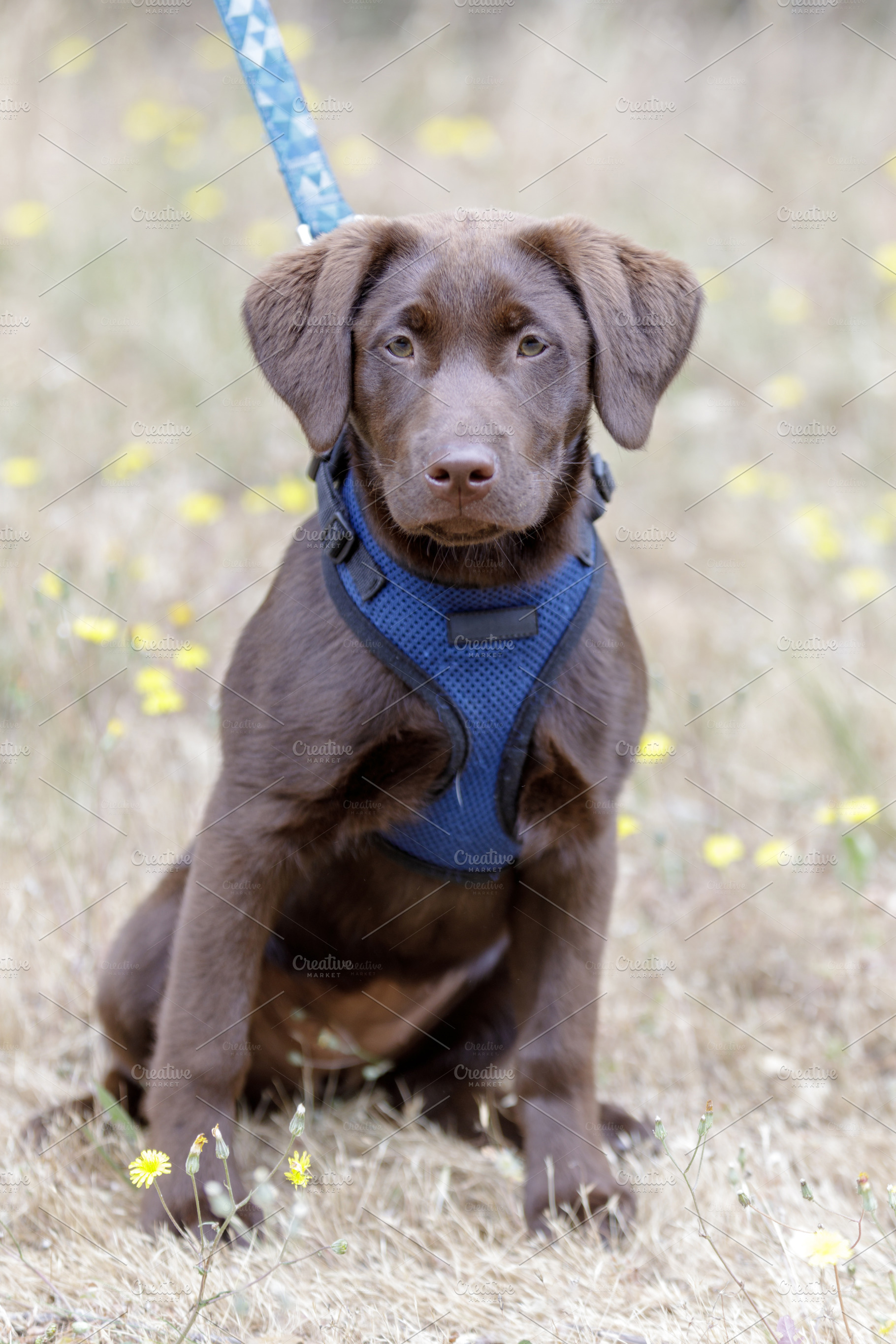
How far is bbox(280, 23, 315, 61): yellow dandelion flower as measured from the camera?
19.5ft

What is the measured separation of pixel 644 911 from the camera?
3.22 meters

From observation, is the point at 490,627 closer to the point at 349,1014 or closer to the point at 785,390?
the point at 349,1014

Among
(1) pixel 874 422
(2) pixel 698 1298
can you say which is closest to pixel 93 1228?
(2) pixel 698 1298

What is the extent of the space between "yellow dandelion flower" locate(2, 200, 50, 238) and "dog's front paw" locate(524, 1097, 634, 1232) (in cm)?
414

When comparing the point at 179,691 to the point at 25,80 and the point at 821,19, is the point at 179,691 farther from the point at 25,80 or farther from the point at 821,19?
the point at 821,19

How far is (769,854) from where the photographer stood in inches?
118

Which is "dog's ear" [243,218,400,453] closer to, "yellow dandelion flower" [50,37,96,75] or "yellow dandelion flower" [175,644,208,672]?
"yellow dandelion flower" [175,644,208,672]

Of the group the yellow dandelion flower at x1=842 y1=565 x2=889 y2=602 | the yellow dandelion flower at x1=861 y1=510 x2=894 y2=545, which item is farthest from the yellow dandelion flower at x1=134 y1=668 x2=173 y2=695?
the yellow dandelion flower at x1=861 y1=510 x2=894 y2=545

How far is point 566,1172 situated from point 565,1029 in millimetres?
234

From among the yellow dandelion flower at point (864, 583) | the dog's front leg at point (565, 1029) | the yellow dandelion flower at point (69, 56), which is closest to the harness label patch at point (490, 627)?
the dog's front leg at point (565, 1029)

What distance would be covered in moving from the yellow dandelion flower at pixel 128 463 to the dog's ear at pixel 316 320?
124 centimetres

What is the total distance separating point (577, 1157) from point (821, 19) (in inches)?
308

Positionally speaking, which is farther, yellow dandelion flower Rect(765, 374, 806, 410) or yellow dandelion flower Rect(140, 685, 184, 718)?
yellow dandelion flower Rect(765, 374, 806, 410)

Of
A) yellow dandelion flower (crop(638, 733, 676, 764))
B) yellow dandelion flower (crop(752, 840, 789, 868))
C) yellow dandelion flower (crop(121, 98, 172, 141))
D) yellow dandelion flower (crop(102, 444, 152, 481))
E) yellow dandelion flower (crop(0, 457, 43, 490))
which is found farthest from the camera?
yellow dandelion flower (crop(121, 98, 172, 141))
